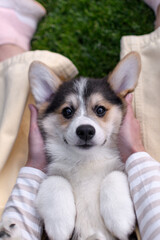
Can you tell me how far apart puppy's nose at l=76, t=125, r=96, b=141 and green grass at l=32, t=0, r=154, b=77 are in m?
1.62

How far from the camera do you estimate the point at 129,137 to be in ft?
7.49

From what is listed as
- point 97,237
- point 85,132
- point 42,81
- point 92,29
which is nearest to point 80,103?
point 85,132

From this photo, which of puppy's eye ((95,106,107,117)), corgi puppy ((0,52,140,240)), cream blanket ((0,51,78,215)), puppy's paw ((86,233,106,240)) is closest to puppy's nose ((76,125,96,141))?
corgi puppy ((0,52,140,240))

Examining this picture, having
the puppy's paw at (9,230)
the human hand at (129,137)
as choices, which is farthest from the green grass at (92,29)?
the puppy's paw at (9,230)

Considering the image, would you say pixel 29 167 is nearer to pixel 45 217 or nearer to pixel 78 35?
pixel 45 217

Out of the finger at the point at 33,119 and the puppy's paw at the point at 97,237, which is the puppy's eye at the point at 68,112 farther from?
the puppy's paw at the point at 97,237

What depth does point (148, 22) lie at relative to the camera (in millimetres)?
3566

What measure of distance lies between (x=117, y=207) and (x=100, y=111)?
2.75ft

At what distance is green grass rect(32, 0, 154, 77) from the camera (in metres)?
3.53

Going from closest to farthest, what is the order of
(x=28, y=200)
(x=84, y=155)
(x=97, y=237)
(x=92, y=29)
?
(x=97, y=237)
(x=28, y=200)
(x=84, y=155)
(x=92, y=29)

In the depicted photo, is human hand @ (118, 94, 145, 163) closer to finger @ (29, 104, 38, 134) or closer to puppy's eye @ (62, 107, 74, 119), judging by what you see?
puppy's eye @ (62, 107, 74, 119)

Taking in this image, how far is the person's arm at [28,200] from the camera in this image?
1.94 meters

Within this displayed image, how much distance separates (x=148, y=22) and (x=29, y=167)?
8.31ft

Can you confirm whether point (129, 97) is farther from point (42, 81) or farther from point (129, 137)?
point (42, 81)
